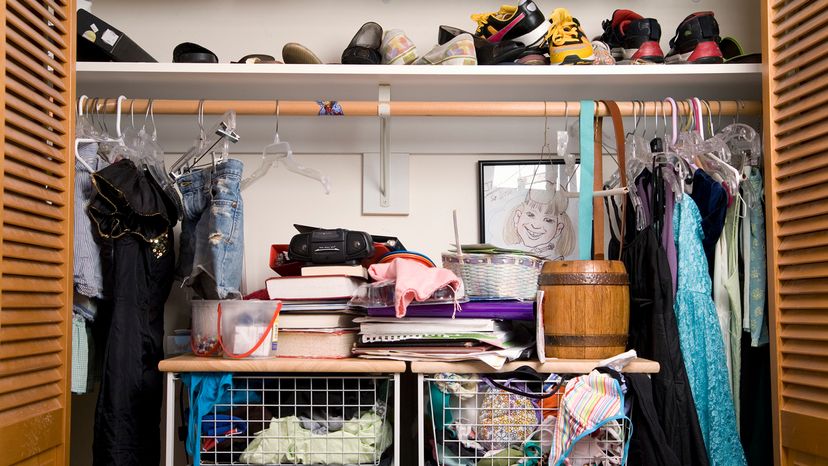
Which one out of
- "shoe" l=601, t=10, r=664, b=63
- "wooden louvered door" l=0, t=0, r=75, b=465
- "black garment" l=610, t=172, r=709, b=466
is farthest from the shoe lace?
"wooden louvered door" l=0, t=0, r=75, b=465

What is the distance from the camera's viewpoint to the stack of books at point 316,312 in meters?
1.62

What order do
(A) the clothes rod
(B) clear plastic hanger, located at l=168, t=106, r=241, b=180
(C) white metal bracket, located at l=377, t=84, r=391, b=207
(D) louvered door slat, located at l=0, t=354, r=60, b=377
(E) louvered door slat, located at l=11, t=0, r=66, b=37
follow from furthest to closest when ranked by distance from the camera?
(C) white metal bracket, located at l=377, t=84, r=391, b=207, (A) the clothes rod, (B) clear plastic hanger, located at l=168, t=106, r=241, b=180, (E) louvered door slat, located at l=11, t=0, r=66, b=37, (D) louvered door slat, located at l=0, t=354, r=60, b=377

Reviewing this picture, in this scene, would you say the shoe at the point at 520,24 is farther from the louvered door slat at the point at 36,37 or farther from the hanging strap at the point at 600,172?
the louvered door slat at the point at 36,37

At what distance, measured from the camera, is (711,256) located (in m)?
1.84

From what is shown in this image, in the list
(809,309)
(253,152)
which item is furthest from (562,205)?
(253,152)

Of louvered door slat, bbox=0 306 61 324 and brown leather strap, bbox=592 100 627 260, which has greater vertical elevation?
brown leather strap, bbox=592 100 627 260

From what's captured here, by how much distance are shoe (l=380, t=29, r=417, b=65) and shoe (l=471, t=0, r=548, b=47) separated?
9.4 inches

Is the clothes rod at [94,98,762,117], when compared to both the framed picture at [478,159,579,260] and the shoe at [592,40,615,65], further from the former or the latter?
the framed picture at [478,159,579,260]

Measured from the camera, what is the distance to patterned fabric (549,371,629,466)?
4.67 ft

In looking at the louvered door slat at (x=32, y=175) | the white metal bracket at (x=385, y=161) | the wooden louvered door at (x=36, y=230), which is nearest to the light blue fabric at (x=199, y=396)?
the wooden louvered door at (x=36, y=230)

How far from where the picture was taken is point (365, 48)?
187 cm

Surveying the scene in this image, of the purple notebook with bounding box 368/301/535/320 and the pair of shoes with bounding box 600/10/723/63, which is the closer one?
the purple notebook with bounding box 368/301/535/320

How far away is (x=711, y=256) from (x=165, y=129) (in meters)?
1.52

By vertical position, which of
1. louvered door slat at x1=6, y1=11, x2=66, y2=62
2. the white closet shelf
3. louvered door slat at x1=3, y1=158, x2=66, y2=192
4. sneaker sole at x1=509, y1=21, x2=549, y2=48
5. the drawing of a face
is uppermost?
sneaker sole at x1=509, y1=21, x2=549, y2=48
